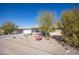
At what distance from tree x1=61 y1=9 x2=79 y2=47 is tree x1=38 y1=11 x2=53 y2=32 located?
201 mm

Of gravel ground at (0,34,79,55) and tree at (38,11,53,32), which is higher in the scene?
tree at (38,11,53,32)

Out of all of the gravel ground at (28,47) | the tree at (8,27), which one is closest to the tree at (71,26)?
the gravel ground at (28,47)

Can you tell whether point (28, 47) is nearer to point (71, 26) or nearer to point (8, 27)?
point (8, 27)

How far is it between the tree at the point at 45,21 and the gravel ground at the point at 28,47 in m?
0.21

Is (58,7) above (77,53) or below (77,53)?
above

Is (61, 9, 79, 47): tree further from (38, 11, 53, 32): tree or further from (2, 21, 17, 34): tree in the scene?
(2, 21, 17, 34): tree

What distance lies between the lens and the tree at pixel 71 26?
3.52 metres

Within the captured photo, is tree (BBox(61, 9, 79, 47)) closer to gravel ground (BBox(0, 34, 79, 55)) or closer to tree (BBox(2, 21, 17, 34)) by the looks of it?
gravel ground (BBox(0, 34, 79, 55))

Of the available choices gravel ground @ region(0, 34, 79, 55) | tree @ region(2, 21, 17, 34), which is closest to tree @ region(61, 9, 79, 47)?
gravel ground @ region(0, 34, 79, 55)

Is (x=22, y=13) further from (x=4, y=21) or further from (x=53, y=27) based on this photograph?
(x=53, y=27)

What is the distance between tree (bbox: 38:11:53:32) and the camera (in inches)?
139

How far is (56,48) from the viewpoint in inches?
140
